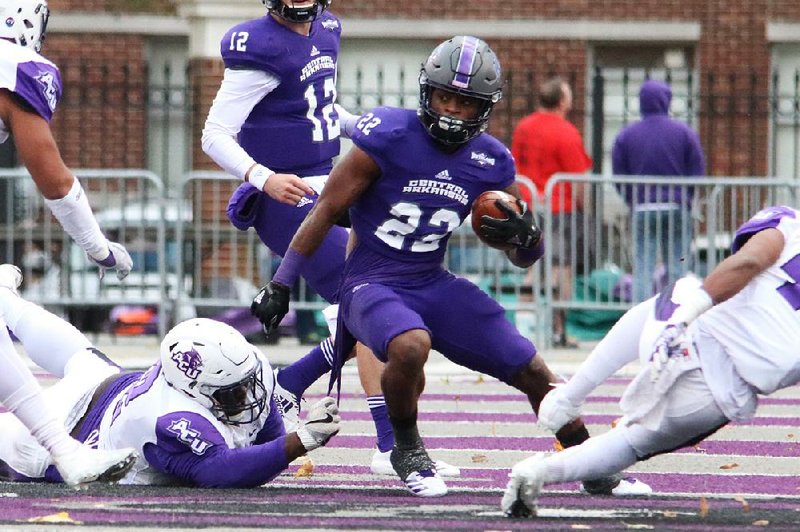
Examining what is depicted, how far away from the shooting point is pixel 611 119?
2091 cm

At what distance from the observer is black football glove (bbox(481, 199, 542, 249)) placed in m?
6.75

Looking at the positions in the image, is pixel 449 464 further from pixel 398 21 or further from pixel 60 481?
pixel 398 21

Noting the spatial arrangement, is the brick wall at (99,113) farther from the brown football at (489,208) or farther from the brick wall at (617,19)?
the brown football at (489,208)

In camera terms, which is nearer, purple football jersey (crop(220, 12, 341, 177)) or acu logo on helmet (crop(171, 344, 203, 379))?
acu logo on helmet (crop(171, 344, 203, 379))

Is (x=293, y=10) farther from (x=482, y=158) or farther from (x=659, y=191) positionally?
(x=659, y=191)

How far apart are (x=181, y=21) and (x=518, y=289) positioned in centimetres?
1031

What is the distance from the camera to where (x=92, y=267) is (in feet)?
48.3

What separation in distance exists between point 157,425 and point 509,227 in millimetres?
1424

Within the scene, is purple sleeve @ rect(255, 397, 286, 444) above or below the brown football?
below

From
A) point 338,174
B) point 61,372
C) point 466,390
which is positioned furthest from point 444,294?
point 466,390

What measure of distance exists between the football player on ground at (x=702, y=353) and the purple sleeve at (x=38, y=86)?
2.06 m

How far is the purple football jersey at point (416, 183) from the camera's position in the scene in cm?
686

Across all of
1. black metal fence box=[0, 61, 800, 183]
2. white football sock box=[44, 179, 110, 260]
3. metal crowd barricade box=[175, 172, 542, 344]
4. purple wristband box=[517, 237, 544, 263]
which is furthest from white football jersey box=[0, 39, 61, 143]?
black metal fence box=[0, 61, 800, 183]

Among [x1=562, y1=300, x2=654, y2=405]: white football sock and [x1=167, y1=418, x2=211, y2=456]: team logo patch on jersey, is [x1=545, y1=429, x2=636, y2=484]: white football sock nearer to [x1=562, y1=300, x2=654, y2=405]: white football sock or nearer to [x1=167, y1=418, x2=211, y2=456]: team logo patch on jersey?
[x1=562, y1=300, x2=654, y2=405]: white football sock
